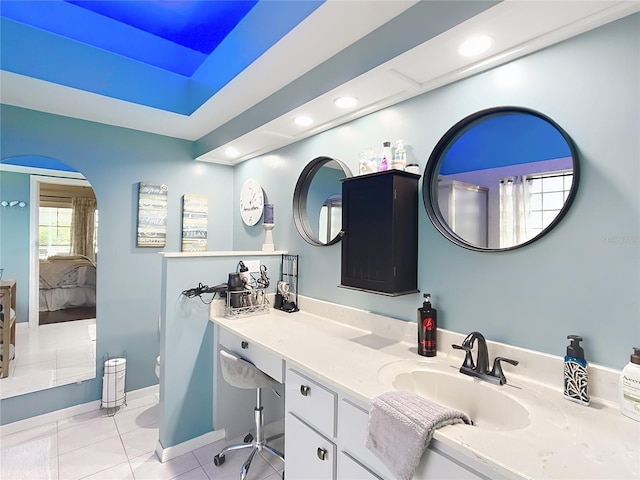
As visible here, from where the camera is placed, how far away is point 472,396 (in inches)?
50.1

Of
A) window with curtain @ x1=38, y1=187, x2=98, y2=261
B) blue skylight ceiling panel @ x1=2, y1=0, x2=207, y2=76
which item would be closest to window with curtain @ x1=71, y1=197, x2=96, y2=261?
window with curtain @ x1=38, y1=187, x2=98, y2=261

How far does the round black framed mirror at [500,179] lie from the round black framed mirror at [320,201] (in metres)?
0.66

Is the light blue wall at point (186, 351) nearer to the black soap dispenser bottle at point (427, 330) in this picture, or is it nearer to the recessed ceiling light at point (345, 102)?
the recessed ceiling light at point (345, 102)

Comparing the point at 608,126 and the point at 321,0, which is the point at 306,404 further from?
the point at 321,0

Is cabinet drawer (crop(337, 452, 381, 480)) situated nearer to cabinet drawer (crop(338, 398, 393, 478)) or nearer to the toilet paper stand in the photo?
cabinet drawer (crop(338, 398, 393, 478))

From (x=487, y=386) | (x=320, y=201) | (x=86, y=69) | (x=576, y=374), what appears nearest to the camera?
(x=576, y=374)

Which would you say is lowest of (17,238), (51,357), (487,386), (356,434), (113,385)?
(113,385)

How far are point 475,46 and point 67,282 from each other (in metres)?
3.91

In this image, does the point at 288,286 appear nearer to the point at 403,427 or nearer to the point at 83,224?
the point at 403,427

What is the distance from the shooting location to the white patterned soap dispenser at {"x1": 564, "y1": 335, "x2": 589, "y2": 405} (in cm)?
108

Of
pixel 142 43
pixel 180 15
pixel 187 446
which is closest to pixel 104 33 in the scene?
pixel 142 43

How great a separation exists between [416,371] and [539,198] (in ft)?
2.84

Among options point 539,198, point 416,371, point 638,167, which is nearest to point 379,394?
point 416,371

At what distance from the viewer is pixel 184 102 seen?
2514 millimetres
